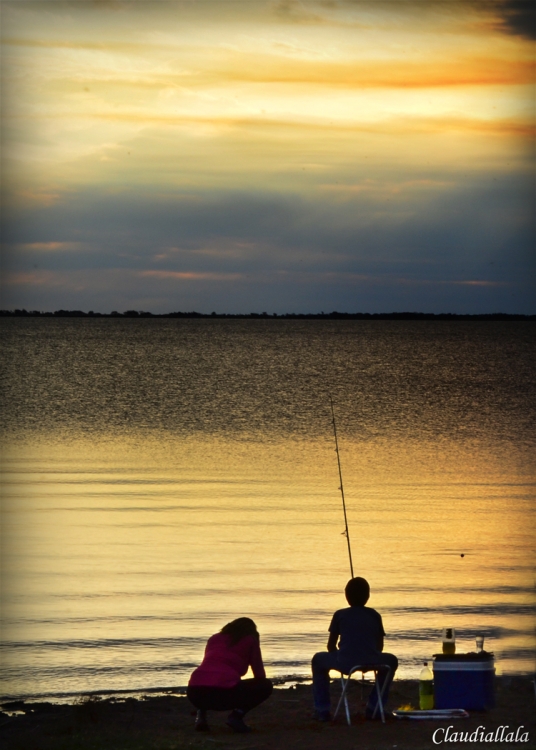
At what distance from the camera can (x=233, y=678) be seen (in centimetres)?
571

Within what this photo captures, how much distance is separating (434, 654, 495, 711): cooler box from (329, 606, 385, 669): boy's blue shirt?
14.8 inches

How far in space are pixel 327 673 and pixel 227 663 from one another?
23.5 inches

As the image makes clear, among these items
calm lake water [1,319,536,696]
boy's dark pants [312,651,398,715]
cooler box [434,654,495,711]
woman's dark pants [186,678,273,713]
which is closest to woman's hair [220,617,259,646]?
woman's dark pants [186,678,273,713]

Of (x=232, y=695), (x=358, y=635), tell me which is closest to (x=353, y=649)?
(x=358, y=635)

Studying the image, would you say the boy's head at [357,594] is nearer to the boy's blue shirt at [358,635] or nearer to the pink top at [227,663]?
the boy's blue shirt at [358,635]

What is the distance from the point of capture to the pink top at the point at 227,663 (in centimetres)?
570

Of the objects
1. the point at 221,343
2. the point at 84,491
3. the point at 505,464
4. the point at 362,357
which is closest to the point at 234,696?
the point at 84,491

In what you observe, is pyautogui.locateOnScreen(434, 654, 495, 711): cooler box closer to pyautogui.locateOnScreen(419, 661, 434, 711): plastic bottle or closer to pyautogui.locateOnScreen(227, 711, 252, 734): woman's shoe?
pyautogui.locateOnScreen(419, 661, 434, 711): plastic bottle

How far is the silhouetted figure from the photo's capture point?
570cm

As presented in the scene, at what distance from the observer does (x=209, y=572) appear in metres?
10.7

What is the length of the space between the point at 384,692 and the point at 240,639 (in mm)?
916

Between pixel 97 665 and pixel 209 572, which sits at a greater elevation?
pixel 209 572

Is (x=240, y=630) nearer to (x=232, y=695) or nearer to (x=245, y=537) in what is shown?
(x=232, y=695)

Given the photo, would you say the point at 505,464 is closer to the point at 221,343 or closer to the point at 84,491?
the point at 84,491
